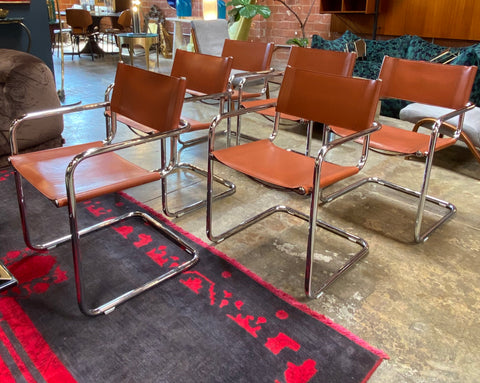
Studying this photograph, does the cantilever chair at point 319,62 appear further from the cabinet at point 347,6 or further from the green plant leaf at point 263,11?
the green plant leaf at point 263,11

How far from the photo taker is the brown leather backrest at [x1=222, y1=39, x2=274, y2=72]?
9.85 feet

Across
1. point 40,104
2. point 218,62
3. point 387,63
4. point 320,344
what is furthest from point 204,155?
point 320,344

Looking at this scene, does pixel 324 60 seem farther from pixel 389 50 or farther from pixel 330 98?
pixel 389 50

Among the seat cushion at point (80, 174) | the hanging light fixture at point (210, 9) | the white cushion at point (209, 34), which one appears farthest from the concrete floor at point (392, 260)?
the hanging light fixture at point (210, 9)

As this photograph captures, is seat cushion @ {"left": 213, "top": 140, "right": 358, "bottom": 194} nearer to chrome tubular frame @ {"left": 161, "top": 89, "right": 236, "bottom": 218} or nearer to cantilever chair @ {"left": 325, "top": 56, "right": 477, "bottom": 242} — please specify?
chrome tubular frame @ {"left": 161, "top": 89, "right": 236, "bottom": 218}

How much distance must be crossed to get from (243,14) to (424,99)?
316 centimetres

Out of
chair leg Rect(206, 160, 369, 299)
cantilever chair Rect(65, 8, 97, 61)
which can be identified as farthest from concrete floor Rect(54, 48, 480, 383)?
cantilever chair Rect(65, 8, 97, 61)

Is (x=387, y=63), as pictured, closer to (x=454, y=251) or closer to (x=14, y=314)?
(x=454, y=251)

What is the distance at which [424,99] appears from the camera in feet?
7.40

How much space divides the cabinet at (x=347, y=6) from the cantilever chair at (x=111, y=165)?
134 inches

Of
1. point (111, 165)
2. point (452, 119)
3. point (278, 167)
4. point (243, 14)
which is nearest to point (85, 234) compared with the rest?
point (111, 165)

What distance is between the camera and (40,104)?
2.75 meters

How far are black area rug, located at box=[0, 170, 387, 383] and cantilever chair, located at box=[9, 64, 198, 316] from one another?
0.06 meters

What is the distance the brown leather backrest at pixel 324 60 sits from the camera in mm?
2578
